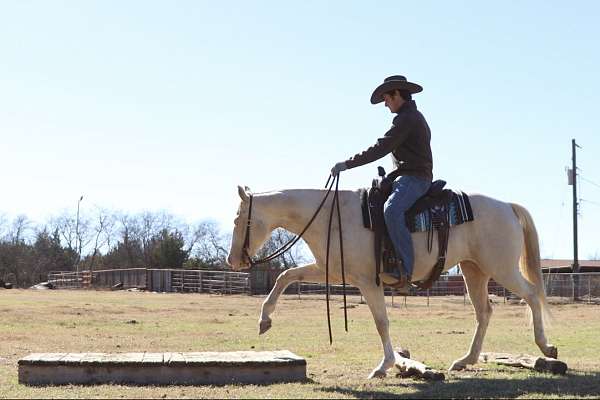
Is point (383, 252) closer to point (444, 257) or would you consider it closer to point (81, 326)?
point (444, 257)

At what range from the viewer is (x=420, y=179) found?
956 centimetres

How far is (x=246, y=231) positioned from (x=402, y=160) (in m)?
2.10

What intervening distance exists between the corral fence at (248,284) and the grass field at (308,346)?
1195 centimetres

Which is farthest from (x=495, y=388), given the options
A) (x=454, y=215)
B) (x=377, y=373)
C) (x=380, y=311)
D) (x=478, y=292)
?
(x=478, y=292)

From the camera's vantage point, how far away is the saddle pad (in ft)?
30.9

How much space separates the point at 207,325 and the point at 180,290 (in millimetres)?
38062

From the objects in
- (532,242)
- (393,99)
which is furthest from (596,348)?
(393,99)

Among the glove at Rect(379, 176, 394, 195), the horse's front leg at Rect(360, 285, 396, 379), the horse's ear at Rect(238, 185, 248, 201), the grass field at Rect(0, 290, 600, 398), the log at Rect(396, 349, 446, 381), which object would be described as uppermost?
the glove at Rect(379, 176, 394, 195)

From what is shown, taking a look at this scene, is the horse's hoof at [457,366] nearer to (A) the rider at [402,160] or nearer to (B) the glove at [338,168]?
(A) the rider at [402,160]

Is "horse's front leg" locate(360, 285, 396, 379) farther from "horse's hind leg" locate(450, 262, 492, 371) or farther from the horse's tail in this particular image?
the horse's tail

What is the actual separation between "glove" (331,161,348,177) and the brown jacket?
49 mm

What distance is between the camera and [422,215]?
947cm

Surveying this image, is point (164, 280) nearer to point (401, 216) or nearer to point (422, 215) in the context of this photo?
point (422, 215)

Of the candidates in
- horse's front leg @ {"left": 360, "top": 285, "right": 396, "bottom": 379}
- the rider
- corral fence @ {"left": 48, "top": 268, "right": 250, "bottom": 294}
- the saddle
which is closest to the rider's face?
the rider
